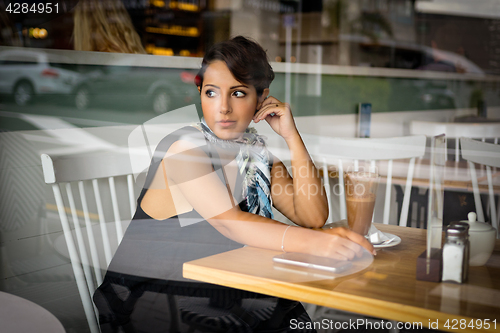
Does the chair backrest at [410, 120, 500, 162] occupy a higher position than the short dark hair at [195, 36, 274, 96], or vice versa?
the short dark hair at [195, 36, 274, 96]

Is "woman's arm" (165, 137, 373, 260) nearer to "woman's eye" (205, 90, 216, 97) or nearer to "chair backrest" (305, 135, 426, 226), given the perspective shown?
"woman's eye" (205, 90, 216, 97)

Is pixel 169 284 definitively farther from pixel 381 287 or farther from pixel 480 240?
pixel 480 240

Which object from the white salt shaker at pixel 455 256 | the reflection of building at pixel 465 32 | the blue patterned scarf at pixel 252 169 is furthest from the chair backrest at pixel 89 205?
the reflection of building at pixel 465 32

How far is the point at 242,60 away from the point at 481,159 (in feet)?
2.68

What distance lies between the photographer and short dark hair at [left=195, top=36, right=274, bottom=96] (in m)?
1.04

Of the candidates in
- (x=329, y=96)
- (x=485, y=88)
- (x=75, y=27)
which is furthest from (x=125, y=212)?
(x=485, y=88)

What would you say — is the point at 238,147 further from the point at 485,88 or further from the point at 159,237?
the point at 485,88

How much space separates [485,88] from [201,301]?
6.11 feet

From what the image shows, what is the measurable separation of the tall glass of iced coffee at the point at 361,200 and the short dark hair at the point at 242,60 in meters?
0.36

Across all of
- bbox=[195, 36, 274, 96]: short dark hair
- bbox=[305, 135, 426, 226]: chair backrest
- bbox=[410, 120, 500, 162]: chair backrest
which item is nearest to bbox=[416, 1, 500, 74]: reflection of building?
bbox=[410, 120, 500, 162]: chair backrest

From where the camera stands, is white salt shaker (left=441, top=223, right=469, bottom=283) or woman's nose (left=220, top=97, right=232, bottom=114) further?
woman's nose (left=220, top=97, right=232, bottom=114)

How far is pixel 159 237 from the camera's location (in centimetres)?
102

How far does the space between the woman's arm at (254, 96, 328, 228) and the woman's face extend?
2.9 inches

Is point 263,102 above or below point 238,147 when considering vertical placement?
above
